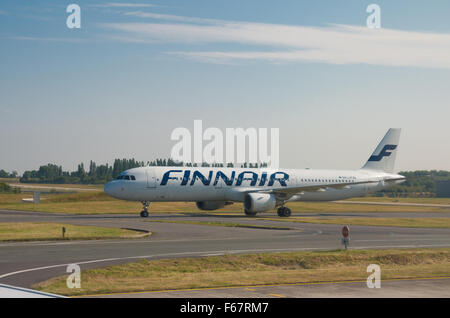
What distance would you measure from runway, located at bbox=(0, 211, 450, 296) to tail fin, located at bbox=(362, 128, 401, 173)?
98.7 ft

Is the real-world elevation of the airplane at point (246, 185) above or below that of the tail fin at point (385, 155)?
below

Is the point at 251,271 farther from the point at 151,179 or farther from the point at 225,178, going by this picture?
the point at 225,178

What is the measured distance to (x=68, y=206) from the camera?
236ft

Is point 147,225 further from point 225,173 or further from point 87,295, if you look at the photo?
point 87,295

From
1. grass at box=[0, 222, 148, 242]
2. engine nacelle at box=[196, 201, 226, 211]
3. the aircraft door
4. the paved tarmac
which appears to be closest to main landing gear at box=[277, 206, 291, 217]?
engine nacelle at box=[196, 201, 226, 211]

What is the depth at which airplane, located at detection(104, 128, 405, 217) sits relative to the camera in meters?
56.7

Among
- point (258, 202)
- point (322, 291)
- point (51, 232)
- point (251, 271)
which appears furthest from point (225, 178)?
point (322, 291)

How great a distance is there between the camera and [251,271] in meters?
22.1

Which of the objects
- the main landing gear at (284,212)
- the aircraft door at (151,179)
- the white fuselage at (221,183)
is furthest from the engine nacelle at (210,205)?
the aircraft door at (151,179)

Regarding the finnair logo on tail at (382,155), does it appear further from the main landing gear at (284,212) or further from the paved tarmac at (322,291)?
the paved tarmac at (322,291)

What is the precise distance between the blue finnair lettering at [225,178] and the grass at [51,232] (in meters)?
17.3

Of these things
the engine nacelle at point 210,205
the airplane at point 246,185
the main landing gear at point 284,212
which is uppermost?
the airplane at point 246,185

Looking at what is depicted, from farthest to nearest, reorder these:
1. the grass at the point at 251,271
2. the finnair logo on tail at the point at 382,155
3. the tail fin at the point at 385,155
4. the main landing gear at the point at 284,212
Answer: the finnair logo on tail at the point at 382,155
the tail fin at the point at 385,155
the main landing gear at the point at 284,212
the grass at the point at 251,271

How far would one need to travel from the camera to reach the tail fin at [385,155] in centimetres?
7431
